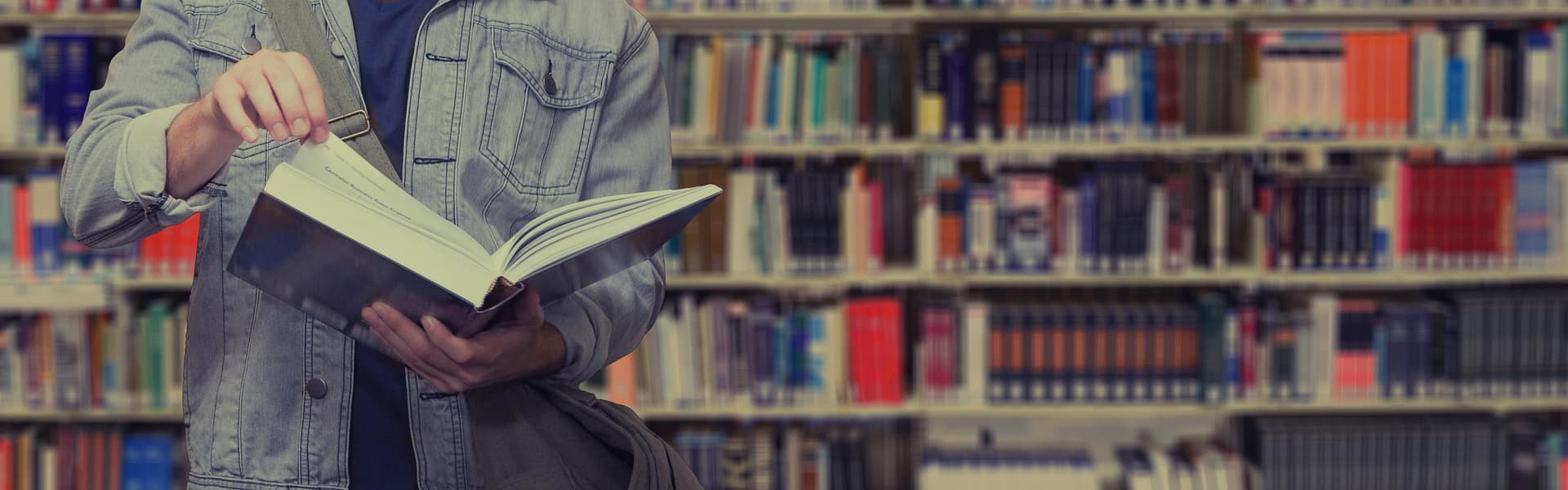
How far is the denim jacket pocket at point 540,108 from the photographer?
0.99 metres

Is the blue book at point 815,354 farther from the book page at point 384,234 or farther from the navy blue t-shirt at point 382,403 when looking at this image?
the book page at point 384,234

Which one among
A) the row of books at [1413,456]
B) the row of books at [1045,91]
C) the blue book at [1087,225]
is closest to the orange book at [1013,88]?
the row of books at [1045,91]

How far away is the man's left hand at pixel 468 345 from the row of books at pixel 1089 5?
2.06 metres

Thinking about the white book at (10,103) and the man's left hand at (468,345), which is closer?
the man's left hand at (468,345)

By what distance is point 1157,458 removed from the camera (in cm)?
313

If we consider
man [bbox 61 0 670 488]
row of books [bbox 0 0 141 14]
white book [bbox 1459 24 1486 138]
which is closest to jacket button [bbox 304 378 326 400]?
man [bbox 61 0 670 488]

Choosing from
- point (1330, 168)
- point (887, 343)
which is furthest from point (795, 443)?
point (1330, 168)

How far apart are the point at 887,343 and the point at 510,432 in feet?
7.20

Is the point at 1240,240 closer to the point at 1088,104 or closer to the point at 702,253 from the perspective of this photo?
the point at 1088,104

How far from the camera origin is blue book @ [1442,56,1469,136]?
291cm

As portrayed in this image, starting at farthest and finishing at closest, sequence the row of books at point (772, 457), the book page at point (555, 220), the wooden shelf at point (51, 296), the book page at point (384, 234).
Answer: the row of books at point (772, 457), the wooden shelf at point (51, 296), the book page at point (555, 220), the book page at point (384, 234)

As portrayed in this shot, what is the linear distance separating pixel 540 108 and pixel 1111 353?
87.5 inches

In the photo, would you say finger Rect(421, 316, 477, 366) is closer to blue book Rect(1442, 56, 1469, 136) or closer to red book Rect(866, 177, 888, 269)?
red book Rect(866, 177, 888, 269)

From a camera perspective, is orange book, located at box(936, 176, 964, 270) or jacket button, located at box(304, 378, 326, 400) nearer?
jacket button, located at box(304, 378, 326, 400)
